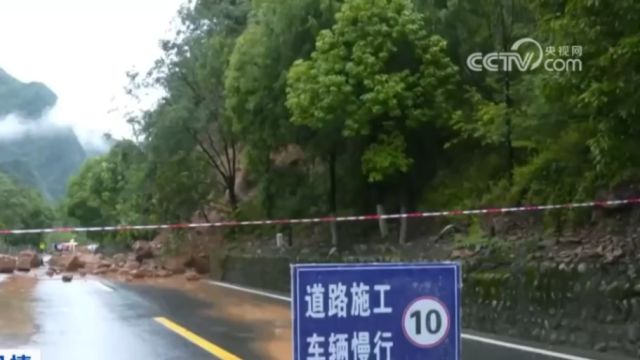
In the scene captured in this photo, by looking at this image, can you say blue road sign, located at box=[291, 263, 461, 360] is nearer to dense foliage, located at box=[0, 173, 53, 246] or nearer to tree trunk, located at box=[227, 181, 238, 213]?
tree trunk, located at box=[227, 181, 238, 213]

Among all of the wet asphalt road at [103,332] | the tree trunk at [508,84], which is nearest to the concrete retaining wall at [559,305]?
the wet asphalt road at [103,332]

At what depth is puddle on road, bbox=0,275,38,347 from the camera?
11.3m

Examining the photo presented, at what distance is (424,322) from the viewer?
4551 millimetres

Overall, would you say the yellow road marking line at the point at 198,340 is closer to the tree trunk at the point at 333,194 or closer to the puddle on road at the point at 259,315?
the puddle on road at the point at 259,315

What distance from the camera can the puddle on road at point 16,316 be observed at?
11.3 meters

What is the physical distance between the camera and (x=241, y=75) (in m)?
22.2

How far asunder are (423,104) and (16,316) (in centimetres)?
885

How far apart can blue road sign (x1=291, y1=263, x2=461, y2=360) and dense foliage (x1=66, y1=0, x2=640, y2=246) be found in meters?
4.38

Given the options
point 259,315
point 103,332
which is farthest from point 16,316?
point 259,315

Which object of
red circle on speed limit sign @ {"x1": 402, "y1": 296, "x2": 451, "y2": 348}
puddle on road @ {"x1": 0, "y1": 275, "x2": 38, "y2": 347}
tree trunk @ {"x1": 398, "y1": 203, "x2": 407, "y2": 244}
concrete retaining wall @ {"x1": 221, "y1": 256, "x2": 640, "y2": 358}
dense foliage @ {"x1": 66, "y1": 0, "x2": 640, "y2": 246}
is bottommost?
puddle on road @ {"x1": 0, "y1": 275, "x2": 38, "y2": 347}

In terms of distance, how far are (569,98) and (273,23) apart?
1238 cm

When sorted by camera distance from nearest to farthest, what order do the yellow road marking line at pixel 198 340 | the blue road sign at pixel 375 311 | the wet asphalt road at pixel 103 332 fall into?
the blue road sign at pixel 375 311, the yellow road marking line at pixel 198 340, the wet asphalt road at pixel 103 332

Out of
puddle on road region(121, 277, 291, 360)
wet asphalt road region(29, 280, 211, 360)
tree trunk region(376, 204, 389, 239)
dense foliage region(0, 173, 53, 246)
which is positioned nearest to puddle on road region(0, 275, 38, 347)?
wet asphalt road region(29, 280, 211, 360)

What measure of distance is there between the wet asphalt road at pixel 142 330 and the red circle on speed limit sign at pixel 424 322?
178 inches
